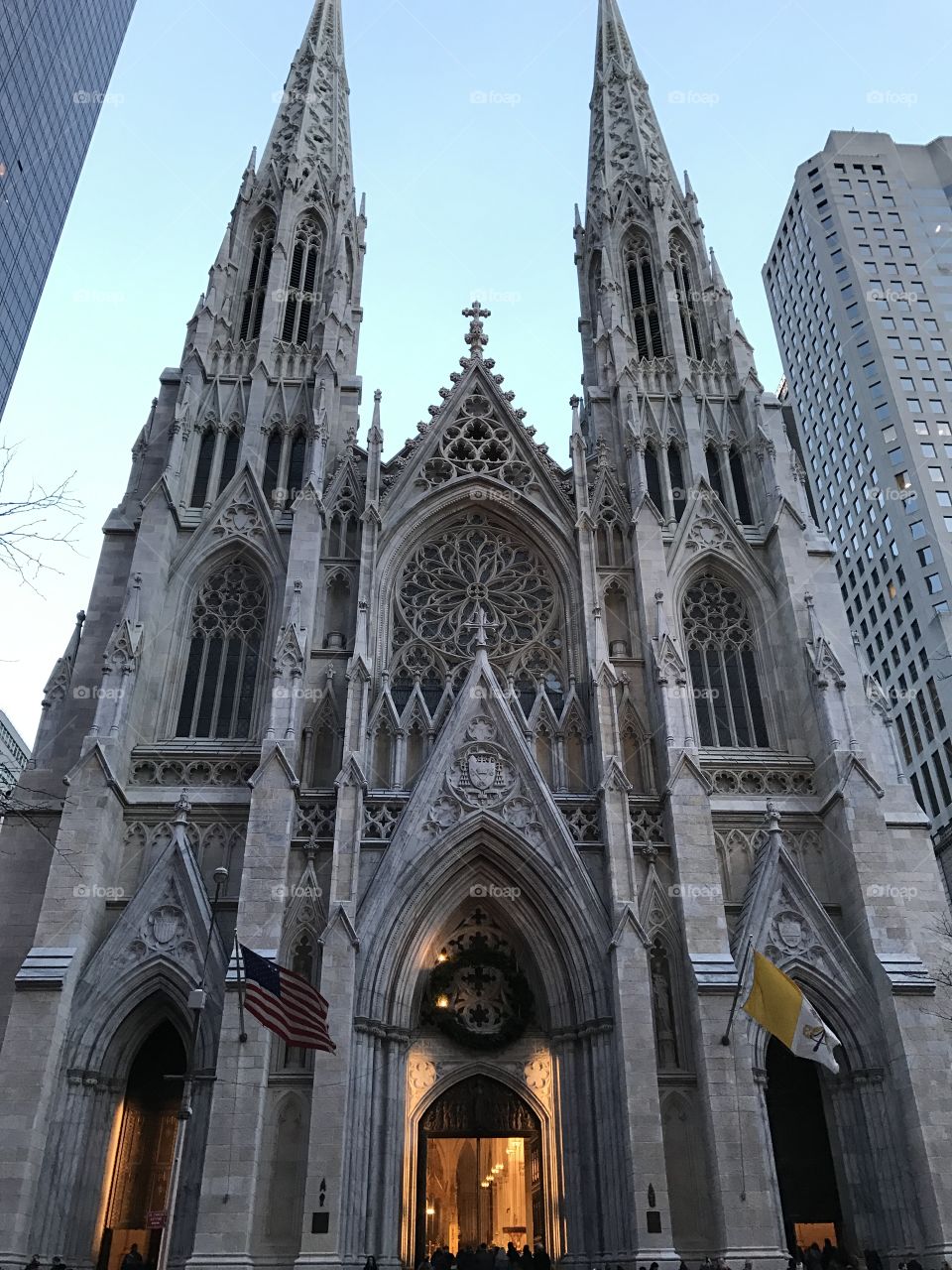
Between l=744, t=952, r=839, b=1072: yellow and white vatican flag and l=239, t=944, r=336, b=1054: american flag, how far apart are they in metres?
7.60

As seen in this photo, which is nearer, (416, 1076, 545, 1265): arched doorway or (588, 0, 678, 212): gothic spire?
(416, 1076, 545, 1265): arched doorway

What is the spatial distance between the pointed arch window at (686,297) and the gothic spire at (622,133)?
2208 mm

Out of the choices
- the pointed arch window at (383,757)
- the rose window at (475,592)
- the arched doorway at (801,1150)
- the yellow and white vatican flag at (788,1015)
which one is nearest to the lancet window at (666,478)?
the rose window at (475,592)

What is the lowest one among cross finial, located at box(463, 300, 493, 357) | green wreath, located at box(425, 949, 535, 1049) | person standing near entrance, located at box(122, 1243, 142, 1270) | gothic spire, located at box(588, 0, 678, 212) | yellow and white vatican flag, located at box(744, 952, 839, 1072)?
person standing near entrance, located at box(122, 1243, 142, 1270)

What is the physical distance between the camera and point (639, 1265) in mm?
17609

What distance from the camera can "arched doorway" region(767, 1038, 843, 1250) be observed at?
20.1 meters

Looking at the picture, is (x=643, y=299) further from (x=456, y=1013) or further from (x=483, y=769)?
(x=456, y=1013)

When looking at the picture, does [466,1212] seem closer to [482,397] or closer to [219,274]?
[482,397]

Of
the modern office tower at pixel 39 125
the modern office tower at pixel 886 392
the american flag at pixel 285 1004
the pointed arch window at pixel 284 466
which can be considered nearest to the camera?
the american flag at pixel 285 1004

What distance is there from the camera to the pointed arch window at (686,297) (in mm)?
32719

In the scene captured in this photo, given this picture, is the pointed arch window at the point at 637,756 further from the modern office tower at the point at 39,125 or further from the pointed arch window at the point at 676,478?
the modern office tower at the point at 39,125

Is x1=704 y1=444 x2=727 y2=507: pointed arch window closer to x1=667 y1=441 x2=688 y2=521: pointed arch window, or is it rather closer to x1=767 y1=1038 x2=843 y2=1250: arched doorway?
x1=667 y1=441 x2=688 y2=521: pointed arch window

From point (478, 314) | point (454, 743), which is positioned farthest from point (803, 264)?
point (454, 743)

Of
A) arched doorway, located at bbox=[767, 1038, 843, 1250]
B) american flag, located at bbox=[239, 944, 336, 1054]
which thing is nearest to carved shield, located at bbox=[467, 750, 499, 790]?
american flag, located at bbox=[239, 944, 336, 1054]
